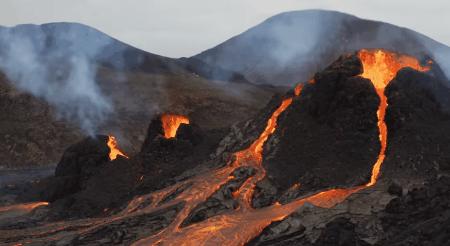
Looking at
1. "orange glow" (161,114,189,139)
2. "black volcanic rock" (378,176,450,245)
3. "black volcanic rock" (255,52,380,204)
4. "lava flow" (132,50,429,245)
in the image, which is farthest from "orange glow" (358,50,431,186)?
"orange glow" (161,114,189,139)

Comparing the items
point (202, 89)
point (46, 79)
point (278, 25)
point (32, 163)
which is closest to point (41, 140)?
point (32, 163)

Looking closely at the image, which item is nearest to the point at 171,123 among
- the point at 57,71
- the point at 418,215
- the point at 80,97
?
the point at 418,215

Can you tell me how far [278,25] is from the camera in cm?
17688

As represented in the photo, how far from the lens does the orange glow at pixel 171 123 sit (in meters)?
42.1

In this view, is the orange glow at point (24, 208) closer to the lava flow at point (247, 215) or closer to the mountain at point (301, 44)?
the lava flow at point (247, 215)

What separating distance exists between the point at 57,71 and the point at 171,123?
2342 inches

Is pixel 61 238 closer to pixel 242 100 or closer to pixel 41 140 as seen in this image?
pixel 41 140

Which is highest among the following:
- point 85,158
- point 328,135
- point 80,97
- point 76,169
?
point 80,97

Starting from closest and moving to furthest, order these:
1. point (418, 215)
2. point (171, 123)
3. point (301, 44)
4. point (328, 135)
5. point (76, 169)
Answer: point (418, 215) → point (328, 135) → point (76, 169) → point (171, 123) → point (301, 44)

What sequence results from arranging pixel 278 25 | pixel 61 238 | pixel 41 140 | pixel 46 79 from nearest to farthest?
1. pixel 61 238
2. pixel 41 140
3. pixel 46 79
4. pixel 278 25

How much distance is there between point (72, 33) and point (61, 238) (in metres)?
117

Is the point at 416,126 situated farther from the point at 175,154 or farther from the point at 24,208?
the point at 24,208

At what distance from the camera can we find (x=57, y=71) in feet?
312

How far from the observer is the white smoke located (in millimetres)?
83062
